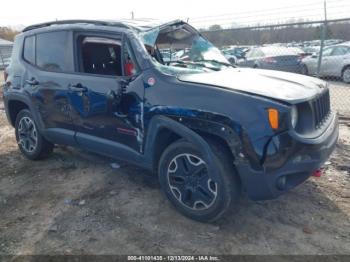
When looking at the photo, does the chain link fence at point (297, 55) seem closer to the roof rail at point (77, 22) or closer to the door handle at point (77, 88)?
the roof rail at point (77, 22)

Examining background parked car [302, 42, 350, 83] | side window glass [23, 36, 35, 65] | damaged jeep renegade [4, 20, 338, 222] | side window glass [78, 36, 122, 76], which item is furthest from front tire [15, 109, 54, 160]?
background parked car [302, 42, 350, 83]

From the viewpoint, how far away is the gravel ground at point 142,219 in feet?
10.1

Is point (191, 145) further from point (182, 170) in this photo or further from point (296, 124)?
point (296, 124)

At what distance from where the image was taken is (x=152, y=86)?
3445 mm

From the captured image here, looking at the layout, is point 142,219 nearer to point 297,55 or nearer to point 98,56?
point 98,56

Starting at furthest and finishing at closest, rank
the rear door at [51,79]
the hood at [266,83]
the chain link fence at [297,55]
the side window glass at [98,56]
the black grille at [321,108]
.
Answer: the chain link fence at [297,55] < the rear door at [51,79] < the side window glass at [98,56] < the black grille at [321,108] < the hood at [266,83]

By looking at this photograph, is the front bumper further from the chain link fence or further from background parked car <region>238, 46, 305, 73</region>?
background parked car <region>238, 46, 305, 73</region>

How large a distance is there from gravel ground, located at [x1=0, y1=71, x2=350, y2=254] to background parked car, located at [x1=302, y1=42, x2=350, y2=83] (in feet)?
27.3

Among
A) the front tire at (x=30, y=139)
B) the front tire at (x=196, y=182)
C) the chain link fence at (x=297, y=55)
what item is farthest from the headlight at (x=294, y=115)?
the chain link fence at (x=297, y=55)

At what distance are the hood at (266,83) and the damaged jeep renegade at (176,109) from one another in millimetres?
12

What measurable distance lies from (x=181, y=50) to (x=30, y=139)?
2497 millimetres

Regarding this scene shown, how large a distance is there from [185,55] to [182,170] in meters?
1.74

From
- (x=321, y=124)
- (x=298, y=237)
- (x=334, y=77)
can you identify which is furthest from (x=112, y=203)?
(x=334, y=77)

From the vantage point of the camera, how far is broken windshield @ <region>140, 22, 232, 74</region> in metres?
3.80
